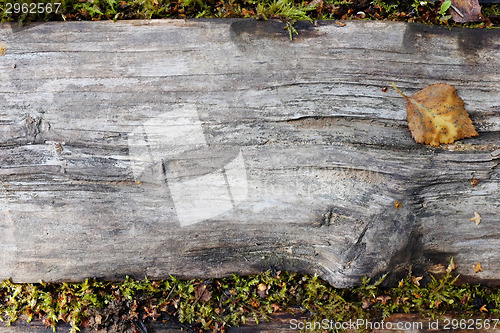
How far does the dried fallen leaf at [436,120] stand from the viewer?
9.26 ft

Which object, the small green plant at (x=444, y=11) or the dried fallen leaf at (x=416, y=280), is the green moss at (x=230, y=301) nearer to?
the dried fallen leaf at (x=416, y=280)

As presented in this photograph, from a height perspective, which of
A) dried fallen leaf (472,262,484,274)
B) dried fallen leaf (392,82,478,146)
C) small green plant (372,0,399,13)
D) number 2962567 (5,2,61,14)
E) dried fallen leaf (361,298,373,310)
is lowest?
dried fallen leaf (361,298,373,310)

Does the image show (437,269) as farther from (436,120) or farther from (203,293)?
(203,293)

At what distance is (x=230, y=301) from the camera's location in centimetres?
309

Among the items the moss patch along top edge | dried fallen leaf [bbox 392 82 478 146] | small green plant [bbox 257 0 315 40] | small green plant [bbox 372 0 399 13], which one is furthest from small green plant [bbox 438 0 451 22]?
small green plant [bbox 257 0 315 40]

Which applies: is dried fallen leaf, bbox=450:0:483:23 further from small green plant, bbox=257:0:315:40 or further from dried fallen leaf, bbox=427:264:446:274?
dried fallen leaf, bbox=427:264:446:274

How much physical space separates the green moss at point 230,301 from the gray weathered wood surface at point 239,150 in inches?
7.5

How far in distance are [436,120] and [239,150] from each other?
63.9 inches

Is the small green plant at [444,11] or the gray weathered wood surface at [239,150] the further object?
the small green plant at [444,11]

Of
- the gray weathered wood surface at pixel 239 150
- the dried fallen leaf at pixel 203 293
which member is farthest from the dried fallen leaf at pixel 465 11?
the dried fallen leaf at pixel 203 293

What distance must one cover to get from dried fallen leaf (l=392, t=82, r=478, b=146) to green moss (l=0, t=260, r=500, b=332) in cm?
117

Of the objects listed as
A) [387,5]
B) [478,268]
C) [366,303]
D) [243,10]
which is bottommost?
[366,303]

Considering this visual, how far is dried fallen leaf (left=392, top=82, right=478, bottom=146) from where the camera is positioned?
282 cm

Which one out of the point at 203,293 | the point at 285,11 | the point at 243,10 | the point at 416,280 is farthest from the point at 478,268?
the point at 243,10
